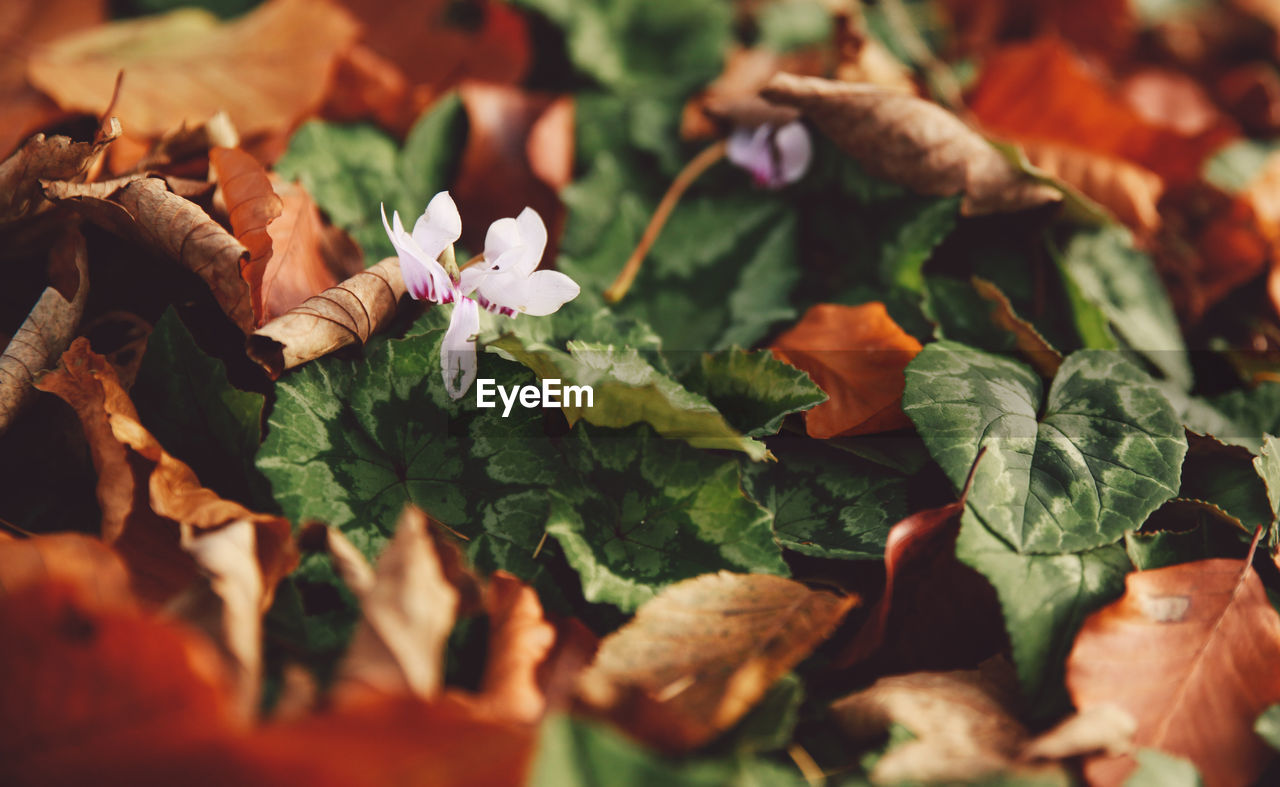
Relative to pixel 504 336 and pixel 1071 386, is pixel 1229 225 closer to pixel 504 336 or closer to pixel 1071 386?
pixel 1071 386

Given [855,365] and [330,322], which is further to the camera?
[855,365]

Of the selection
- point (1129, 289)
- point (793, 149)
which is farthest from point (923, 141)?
point (1129, 289)

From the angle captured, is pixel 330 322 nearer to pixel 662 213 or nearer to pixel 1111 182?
pixel 662 213

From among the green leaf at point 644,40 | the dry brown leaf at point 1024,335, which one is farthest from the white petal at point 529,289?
the green leaf at point 644,40

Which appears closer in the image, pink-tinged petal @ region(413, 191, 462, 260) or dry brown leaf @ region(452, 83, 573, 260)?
pink-tinged petal @ region(413, 191, 462, 260)

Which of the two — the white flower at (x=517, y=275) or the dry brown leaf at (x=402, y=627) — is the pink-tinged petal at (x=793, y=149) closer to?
the white flower at (x=517, y=275)

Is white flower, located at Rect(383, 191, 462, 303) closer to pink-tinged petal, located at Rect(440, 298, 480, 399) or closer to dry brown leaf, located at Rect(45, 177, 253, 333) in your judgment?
pink-tinged petal, located at Rect(440, 298, 480, 399)

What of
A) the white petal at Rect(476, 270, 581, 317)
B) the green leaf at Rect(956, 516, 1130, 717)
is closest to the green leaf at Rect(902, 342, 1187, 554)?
the green leaf at Rect(956, 516, 1130, 717)
